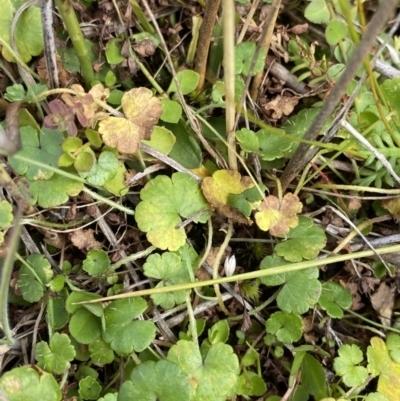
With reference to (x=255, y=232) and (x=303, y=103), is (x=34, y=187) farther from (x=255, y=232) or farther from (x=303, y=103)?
(x=303, y=103)

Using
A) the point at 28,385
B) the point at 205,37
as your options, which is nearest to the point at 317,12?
the point at 205,37

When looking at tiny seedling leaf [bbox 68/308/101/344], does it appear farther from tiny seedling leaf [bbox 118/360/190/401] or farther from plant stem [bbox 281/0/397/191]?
plant stem [bbox 281/0/397/191]

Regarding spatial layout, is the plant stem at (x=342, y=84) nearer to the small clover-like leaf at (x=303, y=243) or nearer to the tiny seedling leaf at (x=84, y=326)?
the small clover-like leaf at (x=303, y=243)

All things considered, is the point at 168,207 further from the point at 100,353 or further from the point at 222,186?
the point at 100,353

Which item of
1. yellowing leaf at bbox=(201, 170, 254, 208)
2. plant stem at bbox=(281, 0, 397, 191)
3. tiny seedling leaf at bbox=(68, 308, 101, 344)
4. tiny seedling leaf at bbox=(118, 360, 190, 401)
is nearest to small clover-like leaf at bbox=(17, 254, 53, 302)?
tiny seedling leaf at bbox=(68, 308, 101, 344)

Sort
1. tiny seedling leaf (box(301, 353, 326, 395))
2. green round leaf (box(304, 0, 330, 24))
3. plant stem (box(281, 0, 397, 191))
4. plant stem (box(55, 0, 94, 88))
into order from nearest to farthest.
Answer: plant stem (box(281, 0, 397, 191)) → plant stem (box(55, 0, 94, 88)) → tiny seedling leaf (box(301, 353, 326, 395)) → green round leaf (box(304, 0, 330, 24))

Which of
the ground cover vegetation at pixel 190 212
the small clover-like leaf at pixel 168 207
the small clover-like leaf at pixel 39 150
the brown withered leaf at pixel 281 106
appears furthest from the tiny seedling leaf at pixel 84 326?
the brown withered leaf at pixel 281 106
